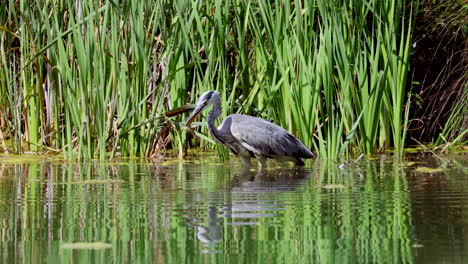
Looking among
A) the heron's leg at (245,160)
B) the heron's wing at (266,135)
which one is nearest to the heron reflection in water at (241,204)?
the heron's wing at (266,135)

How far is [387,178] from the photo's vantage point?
5.01m

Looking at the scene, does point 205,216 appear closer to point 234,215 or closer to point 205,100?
point 234,215

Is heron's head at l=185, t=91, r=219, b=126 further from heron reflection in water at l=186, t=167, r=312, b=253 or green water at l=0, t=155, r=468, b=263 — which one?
heron reflection in water at l=186, t=167, r=312, b=253

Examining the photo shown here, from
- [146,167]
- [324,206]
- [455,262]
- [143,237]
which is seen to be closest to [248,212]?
[324,206]

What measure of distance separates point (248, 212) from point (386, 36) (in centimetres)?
313

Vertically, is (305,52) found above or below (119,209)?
above

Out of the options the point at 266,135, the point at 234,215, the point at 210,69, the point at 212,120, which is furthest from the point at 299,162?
the point at 234,215

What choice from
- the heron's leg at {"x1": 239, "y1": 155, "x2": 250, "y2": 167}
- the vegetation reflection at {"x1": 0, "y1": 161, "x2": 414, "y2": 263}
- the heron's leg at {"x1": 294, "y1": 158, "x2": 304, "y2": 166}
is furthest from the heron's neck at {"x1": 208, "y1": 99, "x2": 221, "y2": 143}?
the vegetation reflection at {"x1": 0, "y1": 161, "x2": 414, "y2": 263}

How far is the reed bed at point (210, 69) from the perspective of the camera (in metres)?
6.17

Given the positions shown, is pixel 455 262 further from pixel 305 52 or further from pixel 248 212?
pixel 305 52

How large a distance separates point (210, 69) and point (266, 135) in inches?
24.1

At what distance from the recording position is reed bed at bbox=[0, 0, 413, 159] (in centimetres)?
617

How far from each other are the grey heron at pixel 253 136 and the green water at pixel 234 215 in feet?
1.48

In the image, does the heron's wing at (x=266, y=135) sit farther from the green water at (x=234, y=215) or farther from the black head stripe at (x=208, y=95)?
the green water at (x=234, y=215)
